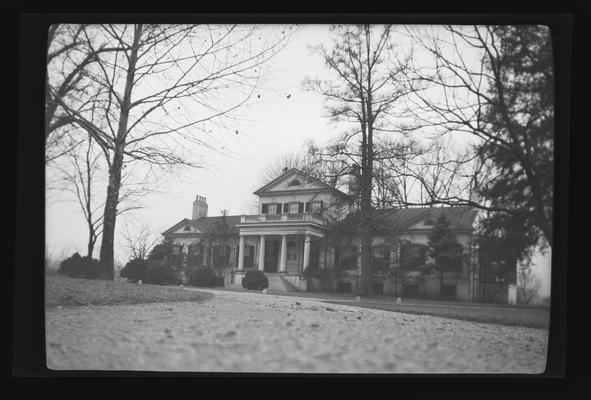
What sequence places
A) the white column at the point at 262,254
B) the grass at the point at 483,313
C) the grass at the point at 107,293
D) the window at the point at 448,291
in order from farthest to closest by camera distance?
the white column at the point at 262,254 < the window at the point at 448,291 < the grass at the point at 107,293 < the grass at the point at 483,313

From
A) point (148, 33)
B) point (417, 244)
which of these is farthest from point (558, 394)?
point (148, 33)

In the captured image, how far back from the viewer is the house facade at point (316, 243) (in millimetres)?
5633

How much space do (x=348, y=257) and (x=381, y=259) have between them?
41 cm

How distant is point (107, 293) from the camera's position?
5.72m

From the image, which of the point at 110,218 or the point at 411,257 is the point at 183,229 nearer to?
the point at 110,218

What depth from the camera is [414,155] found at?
564cm

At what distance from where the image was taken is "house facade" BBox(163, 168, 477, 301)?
5633 mm

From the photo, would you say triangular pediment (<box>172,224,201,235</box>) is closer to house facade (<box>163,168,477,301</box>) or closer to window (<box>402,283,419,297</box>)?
house facade (<box>163,168,477,301</box>)

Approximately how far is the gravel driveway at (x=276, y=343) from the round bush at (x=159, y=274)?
20.5 inches

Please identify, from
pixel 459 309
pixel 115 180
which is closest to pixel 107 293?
pixel 115 180

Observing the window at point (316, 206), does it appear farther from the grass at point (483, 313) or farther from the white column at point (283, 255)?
the grass at point (483, 313)

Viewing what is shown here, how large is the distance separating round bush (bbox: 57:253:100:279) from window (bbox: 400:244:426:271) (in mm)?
3499

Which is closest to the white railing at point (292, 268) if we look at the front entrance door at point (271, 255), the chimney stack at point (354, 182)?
the front entrance door at point (271, 255)
